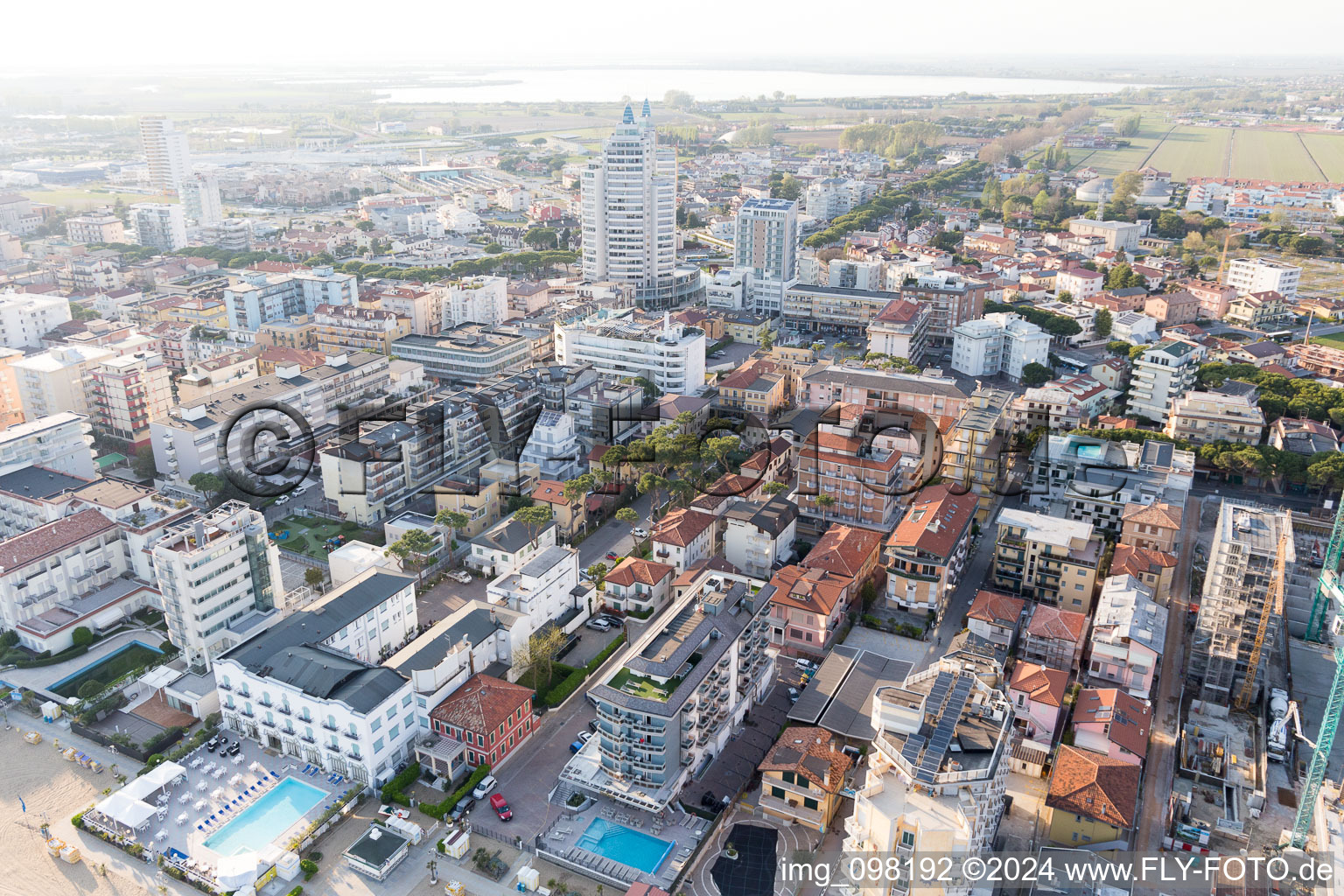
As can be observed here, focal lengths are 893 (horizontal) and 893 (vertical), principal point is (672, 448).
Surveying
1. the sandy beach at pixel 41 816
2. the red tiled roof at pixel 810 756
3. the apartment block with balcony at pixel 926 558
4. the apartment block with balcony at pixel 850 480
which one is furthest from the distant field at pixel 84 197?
the red tiled roof at pixel 810 756

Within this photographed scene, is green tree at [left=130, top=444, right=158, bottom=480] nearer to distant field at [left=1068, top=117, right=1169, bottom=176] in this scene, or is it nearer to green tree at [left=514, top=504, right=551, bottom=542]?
green tree at [left=514, top=504, right=551, bottom=542]

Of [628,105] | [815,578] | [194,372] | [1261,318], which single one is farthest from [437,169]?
[815,578]

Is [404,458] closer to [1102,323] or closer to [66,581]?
[66,581]

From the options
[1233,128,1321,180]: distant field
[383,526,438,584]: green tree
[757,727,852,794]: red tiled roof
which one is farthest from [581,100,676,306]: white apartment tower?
[1233,128,1321,180]: distant field

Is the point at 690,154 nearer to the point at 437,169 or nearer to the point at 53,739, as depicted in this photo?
the point at 437,169

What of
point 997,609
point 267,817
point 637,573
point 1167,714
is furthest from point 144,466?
point 1167,714

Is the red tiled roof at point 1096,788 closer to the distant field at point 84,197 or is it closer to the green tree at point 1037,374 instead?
the green tree at point 1037,374
